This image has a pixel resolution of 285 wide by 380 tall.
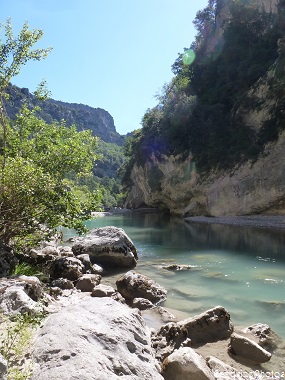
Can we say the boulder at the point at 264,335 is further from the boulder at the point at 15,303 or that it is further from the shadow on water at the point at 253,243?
the shadow on water at the point at 253,243

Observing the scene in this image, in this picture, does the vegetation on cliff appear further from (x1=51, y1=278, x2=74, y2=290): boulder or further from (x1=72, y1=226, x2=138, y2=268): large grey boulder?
(x1=51, y1=278, x2=74, y2=290): boulder

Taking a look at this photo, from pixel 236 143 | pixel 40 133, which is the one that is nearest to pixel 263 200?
pixel 236 143

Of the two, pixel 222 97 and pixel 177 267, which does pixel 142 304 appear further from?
pixel 222 97

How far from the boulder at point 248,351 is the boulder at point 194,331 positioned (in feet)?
2.35

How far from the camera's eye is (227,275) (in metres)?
13.7

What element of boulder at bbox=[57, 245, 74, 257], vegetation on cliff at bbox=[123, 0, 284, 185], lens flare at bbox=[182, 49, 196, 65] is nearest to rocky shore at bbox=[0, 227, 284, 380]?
boulder at bbox=[57, 245, 74, 257]

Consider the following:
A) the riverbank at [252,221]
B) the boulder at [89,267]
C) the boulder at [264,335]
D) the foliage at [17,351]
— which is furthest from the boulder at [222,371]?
the riverbank at [252,221]

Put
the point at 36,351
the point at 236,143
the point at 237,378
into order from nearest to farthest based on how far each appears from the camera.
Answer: the point at 36,351
the point at 237,378
the point at 236,143

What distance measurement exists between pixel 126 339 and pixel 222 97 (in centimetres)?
4438

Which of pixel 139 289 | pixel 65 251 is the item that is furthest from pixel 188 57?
pixel 139 289

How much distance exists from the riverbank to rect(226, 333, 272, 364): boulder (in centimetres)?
2547

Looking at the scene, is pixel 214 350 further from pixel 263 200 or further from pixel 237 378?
pixel 263 200

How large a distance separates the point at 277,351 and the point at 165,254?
12072 millimetres

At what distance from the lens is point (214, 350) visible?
6.85 m
